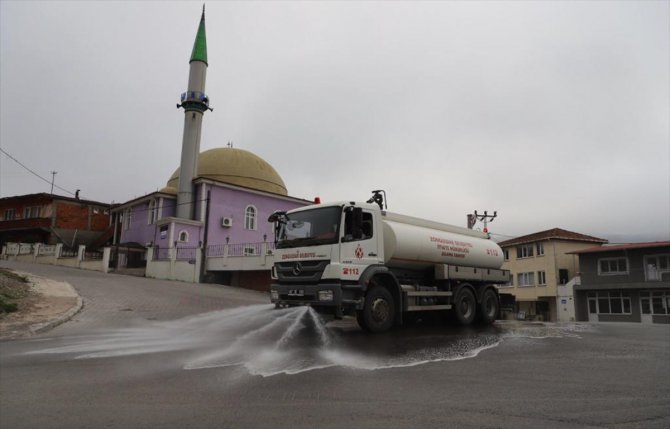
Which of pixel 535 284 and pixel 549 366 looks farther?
pixel 535 284

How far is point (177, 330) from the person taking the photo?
36.5 ft

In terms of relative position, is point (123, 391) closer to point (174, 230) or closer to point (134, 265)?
point (174, 230)

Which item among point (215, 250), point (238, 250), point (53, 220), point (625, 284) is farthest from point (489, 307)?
point (53, 220)

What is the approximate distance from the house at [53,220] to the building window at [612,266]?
42010 mm

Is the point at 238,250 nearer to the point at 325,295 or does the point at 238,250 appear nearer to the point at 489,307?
the point at 489,307

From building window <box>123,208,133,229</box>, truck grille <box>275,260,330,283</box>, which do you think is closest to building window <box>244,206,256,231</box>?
building window <box>123,208,133,229</box>

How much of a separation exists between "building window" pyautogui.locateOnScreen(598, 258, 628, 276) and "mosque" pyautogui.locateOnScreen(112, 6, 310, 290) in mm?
25008

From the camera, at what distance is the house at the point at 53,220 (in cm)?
4172

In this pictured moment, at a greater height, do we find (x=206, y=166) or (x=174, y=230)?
(x=206, y=166)

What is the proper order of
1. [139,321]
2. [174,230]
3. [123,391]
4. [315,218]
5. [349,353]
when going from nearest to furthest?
[123,391]
[349,353]
[315,218]
[139,321]
[174,230]

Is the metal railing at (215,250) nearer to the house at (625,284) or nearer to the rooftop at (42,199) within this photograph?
the rooftop at (42,199)

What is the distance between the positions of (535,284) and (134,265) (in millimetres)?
34829

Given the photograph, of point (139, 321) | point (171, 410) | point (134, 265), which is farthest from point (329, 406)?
point (134, 265)

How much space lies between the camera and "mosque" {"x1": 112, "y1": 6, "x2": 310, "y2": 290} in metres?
26.5
